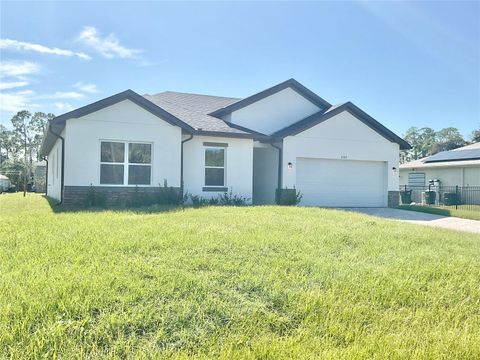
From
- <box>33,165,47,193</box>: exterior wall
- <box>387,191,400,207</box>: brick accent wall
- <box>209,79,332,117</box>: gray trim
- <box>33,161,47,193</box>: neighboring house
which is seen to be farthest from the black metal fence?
<box>33,165,47,193</box>: exterior wall

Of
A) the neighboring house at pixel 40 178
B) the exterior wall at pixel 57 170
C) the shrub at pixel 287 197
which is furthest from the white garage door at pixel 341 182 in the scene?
the neighboring house at pixel 40 178

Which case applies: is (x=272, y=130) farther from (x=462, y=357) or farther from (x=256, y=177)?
(x=462, y=357)

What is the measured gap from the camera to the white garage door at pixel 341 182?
1808 centimetres

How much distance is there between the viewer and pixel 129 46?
15.3 m

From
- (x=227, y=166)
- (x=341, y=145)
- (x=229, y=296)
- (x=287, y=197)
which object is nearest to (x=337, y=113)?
(x=341, y=145)

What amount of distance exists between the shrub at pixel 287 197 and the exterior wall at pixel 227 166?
132 centimetres

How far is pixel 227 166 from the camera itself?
16.4 m

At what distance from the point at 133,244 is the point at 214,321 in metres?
2.76

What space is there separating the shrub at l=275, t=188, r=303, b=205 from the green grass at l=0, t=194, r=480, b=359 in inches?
353

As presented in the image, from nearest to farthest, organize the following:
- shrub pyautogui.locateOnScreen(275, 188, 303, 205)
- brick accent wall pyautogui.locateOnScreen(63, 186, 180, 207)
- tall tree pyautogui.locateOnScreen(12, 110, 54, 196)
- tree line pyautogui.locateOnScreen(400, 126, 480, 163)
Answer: brick accent wall pyautogui.locateOnScreen(63, 186, 180, 207)
shrub pyautogui.locateOnScreen(275, 188, 303, 205)
tall tree pyautogui.locateOnScreen(12, 110, 54, 196)
tree line pyautogui.locateOnScreen(400, 126, 480, 163)

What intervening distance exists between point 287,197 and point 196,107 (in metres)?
6.80

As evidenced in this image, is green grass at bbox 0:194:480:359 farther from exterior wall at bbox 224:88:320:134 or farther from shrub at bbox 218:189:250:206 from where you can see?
exterior wall at bbox 224:88:320:134

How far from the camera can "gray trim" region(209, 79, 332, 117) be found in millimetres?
18172

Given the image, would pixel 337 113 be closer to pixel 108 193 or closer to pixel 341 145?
pixel 341 145
